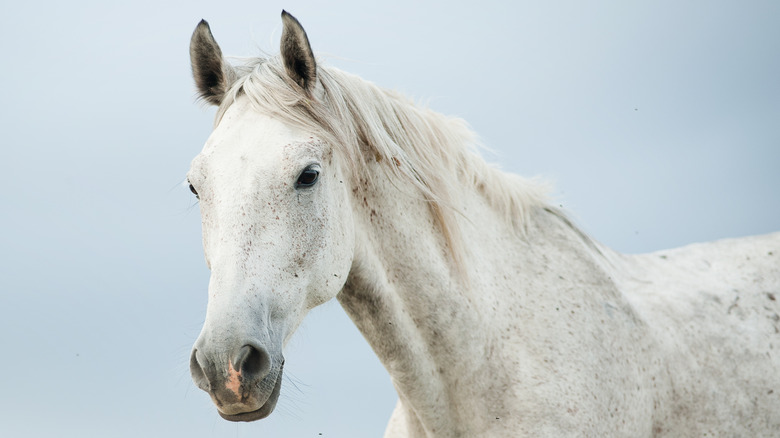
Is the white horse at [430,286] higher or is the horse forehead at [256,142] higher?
the horse forehead at [256,142]

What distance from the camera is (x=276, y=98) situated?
3182mm

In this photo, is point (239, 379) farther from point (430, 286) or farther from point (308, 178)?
point (430, 286)

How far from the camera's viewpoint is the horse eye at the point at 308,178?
2.99 m

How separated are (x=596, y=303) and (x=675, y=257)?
1624mm

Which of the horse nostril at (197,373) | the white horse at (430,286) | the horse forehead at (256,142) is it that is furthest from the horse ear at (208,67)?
the horse nostril at (197,373)

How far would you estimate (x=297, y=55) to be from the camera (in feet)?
10.8

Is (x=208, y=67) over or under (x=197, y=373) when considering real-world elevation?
over

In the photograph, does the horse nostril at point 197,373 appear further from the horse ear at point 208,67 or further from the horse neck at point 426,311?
the horse ear at point 208,67

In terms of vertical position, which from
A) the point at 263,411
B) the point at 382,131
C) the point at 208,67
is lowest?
the point at 263,411

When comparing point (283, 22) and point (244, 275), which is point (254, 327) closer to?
point (244, 275)

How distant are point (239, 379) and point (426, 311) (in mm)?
1087

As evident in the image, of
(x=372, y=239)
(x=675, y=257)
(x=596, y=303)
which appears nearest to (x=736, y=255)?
(x=675, y=257)

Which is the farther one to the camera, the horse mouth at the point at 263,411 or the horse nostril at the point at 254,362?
the horse mouth at the point at 263,411

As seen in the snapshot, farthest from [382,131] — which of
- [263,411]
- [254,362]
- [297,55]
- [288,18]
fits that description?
[263,411]
